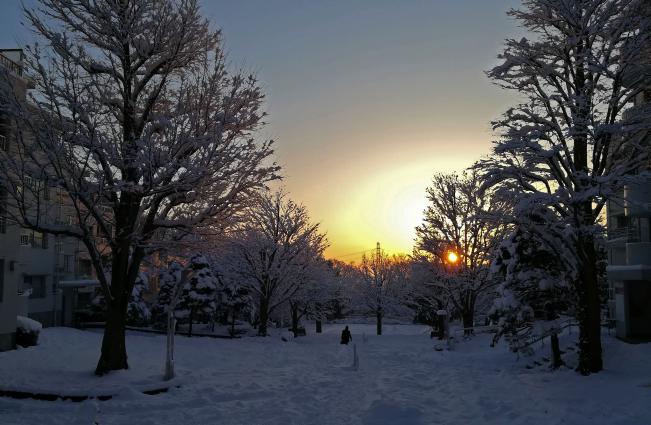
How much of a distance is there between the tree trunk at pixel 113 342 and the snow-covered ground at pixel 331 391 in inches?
15.7

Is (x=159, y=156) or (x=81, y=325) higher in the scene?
(x=159, y=156)

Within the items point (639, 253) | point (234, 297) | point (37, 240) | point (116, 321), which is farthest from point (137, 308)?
point (639, 253)

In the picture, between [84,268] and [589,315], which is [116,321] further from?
[84,268]

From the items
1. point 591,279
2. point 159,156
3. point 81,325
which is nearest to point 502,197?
point 591,279

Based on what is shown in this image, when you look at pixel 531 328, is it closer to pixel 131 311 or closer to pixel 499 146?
pixel 499 146

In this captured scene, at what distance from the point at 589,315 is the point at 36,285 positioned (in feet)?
110

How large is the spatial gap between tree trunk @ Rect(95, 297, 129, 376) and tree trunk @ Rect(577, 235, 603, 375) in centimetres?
1292

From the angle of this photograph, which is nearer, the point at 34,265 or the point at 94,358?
the point at 94,358

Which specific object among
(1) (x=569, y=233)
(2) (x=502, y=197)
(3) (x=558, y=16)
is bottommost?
(1) (x=569, y=233)

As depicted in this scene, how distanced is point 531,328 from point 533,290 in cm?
133

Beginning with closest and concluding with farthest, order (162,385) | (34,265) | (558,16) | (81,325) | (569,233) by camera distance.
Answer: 1. (162,385)
2. (569,233)
3. (558,16)
4. (34,265)
5. (81,325)

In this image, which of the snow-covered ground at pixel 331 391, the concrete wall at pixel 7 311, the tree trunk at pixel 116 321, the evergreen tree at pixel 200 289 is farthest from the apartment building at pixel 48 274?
the tree trunk at pixel 116 321

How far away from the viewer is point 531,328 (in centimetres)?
1838

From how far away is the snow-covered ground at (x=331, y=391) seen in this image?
1081 cm
